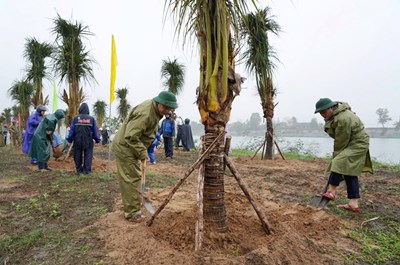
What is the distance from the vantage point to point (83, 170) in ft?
23.3

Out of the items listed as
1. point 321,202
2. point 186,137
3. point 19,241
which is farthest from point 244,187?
point 186,137

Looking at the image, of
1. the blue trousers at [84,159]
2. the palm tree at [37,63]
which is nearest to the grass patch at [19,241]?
the blue trousers at [84,159]

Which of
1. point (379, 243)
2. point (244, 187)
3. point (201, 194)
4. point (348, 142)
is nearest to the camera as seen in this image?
point (201, 194)

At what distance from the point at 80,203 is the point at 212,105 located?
3004mm

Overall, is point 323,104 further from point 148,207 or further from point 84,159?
point 84,159

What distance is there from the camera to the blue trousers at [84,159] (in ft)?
22.5

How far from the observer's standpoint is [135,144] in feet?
12.0

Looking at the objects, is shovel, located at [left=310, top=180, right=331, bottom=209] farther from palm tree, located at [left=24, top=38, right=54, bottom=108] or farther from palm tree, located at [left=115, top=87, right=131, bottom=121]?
palm tree, located at [left=115, top=87, right=131, bottom=121]

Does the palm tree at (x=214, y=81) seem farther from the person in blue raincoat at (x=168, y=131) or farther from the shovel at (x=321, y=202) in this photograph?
the person in blue raincoat at (x=168, y=131)

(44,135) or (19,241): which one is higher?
(44,135)

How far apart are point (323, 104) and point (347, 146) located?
76 centimetres

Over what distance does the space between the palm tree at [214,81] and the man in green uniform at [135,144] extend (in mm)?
714

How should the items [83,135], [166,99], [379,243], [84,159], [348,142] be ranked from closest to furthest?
[379,243] < [166,99] < [348,142] < [83,135] < [84,159]

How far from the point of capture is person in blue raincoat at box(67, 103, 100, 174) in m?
6.66
